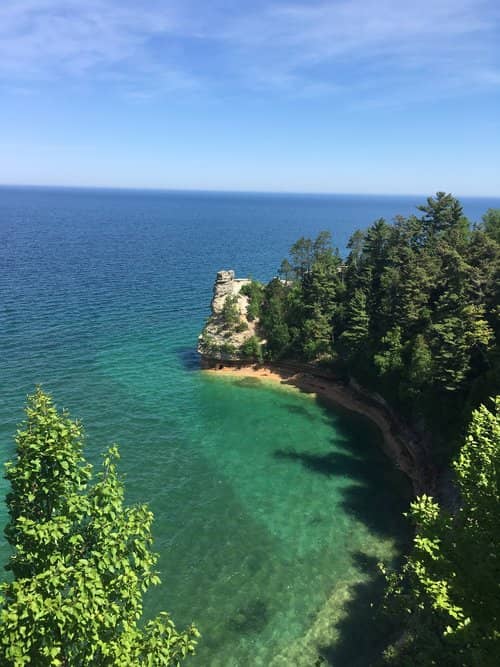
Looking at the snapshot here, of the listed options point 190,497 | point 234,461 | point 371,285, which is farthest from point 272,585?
point 371,285

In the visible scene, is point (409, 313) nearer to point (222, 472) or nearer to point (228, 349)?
point (228, 349)

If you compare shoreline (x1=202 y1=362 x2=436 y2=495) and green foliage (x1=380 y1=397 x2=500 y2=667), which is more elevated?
green foliage (x1=380 y1=397 x2=500 y2=667)

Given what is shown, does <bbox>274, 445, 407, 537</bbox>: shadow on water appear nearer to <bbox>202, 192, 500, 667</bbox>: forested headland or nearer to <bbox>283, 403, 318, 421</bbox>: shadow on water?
<bbox>202, 192, 500, 667</bbox>: forested headland

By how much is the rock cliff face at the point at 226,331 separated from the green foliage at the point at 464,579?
46826 millimetres

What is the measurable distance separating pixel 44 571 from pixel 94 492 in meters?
2.56

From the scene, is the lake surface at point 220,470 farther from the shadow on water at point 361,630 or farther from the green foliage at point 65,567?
the green foliage at point 65,567

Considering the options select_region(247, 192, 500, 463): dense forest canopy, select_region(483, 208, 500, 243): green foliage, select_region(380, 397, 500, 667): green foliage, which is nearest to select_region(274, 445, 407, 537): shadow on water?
select_region(247, 192, 500, 463): dense forest canopy

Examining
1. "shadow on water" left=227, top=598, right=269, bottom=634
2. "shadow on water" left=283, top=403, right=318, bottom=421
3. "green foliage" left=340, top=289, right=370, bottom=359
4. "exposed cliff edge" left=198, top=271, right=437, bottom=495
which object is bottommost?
"shadow on water" left=227, top=598, right=269, bottom=634

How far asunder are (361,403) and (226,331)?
24004 mm

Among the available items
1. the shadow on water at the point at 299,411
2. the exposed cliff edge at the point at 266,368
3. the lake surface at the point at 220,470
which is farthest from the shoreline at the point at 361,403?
the shadow on water at the point at 299,411

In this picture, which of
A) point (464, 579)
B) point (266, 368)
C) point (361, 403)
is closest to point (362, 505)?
point (361, 403)

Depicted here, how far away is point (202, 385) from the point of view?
2520 inches

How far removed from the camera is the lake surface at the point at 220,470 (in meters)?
29.7

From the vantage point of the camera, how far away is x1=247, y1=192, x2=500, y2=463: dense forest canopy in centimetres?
4341
